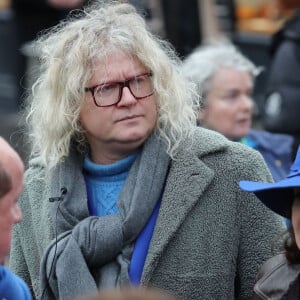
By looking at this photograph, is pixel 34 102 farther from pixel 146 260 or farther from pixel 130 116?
pixel 146 260

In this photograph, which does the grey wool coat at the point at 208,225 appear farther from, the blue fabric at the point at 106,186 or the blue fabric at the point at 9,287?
the blue fabric at the point at 9,287

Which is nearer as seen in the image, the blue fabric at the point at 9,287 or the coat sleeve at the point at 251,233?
the blue fabric at the point at 9,287

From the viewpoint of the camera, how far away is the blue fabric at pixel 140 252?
4.03m

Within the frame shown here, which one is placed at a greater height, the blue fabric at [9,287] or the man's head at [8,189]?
the man's head at [8,189]

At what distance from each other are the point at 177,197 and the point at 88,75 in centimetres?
53

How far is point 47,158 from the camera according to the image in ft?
14.1

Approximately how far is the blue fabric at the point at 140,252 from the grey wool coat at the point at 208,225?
30 millimetres

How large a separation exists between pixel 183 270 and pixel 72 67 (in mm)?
802

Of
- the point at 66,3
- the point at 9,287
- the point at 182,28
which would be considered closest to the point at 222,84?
the point at 182,28

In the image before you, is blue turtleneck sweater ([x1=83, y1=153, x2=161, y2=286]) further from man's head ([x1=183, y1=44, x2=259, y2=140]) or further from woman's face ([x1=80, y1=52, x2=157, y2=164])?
man's head ([x1=183, y1=44, x2=259, y2=140])

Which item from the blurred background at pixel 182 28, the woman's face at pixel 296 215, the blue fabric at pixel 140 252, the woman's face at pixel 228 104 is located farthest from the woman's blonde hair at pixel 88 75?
the blurred background at pixel 182 28

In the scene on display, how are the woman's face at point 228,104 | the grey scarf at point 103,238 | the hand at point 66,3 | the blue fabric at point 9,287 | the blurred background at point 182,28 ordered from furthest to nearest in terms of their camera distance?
1. the hand at point 66,3
2. the blurred background at point 182,28
3. the woman's face at point 228,104
4. the grey scarf at point 103,238
5. the blue fabric at point 9,287

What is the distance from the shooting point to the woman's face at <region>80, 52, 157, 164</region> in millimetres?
4113

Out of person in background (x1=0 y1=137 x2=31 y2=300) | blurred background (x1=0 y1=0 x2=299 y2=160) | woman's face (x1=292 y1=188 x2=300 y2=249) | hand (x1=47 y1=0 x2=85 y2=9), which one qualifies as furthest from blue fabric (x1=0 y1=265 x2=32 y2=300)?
hand (x1=47 y1=0 x2=85 y2=9)
